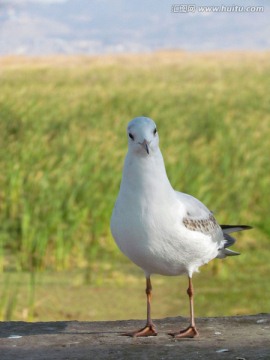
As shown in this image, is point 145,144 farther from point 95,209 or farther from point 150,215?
point 95,209

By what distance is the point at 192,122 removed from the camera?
14.7 m

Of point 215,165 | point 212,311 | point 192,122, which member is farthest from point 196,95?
point 212,311

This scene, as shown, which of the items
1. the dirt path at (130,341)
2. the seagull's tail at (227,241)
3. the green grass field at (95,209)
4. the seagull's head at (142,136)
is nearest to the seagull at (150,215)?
the seagull's head at (142,136)

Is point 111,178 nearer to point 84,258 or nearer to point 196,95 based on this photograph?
point 84,258


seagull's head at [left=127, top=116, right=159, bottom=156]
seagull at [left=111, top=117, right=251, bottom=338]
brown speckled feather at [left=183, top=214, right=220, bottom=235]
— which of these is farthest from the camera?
brown speckled feather at [left=183, top=214, right=220, bottom=235]

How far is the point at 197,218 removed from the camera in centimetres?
455

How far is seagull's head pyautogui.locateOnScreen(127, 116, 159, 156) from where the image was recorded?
415 centimetres

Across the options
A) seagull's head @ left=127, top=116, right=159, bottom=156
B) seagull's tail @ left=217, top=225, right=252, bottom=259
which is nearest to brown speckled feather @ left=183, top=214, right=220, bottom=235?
seagull's tail @ left=217, top=225, right=252, bottom=259

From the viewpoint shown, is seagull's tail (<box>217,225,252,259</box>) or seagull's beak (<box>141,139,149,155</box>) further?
seagull's tail (<box>217,225,252,259</box>)

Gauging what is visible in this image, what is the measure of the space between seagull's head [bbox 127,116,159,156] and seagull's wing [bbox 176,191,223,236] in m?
0.40

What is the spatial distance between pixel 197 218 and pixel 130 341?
754mm

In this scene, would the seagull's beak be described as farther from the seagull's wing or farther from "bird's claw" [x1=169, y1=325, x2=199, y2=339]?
"bird's claw" [x1=169, y1=325, x2=199, y2=339]

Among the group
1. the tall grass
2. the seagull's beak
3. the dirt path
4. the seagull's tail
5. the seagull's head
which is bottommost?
the dirt path

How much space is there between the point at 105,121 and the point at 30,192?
16.7 feet
